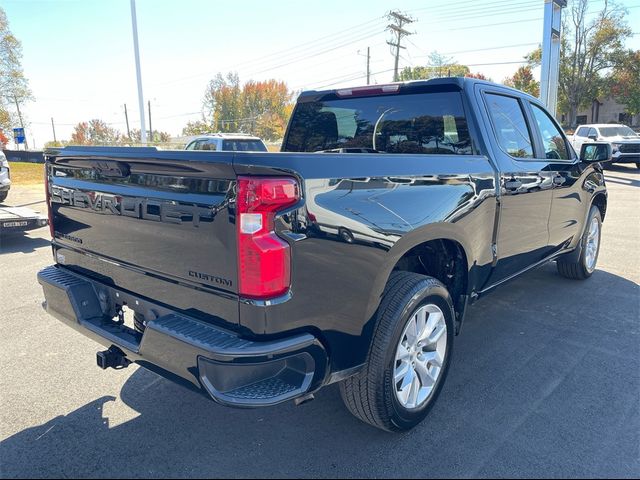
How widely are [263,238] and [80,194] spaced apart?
57.3 inches

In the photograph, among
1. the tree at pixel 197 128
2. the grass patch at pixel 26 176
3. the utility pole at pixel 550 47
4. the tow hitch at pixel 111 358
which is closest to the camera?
the tow hitch at pixel 111 358

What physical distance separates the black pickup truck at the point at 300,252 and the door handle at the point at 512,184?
0.05ft

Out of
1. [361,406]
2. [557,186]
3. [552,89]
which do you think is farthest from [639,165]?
[361,406]

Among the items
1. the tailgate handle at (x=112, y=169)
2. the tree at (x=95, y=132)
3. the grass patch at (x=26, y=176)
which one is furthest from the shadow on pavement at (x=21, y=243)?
the tree at (x=95, y=132)

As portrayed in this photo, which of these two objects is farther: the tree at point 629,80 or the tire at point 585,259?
the tree at point 629,80

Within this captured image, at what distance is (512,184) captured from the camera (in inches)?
140

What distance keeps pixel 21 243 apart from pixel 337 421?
22.4ft

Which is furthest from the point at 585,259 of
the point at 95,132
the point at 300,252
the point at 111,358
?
the point at 95,132

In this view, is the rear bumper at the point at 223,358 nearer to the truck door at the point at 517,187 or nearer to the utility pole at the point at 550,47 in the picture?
the truck door at the point at 517,187

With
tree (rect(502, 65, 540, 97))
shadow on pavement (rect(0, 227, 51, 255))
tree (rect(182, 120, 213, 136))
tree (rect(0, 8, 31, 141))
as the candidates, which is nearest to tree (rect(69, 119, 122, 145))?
tree (rect(182, 120, 213, 136))

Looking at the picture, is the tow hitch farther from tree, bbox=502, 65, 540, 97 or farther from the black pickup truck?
tree, bbox=502, 65, 540, 97

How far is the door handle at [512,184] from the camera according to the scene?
11.5ft

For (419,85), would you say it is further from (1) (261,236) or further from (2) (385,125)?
(1) (261,236)

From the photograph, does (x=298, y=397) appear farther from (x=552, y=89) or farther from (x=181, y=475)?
(x=552, y=89)
